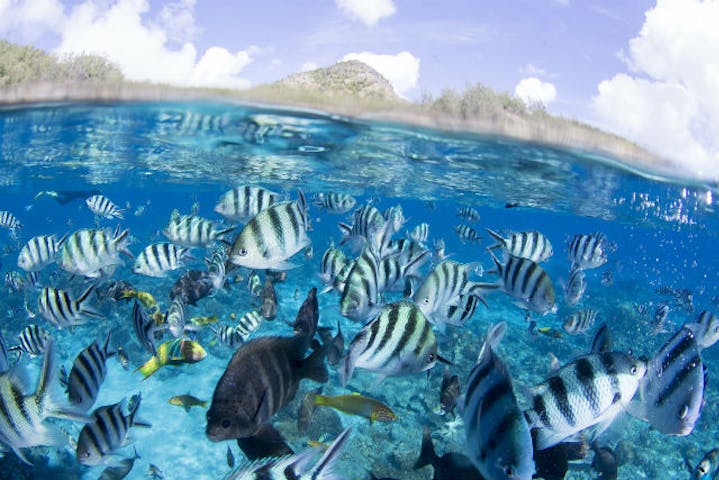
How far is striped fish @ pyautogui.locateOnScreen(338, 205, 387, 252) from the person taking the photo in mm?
6567

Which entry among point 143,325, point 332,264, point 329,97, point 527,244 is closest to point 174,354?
point 143,325

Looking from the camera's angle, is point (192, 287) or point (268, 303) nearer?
point (268, 303)

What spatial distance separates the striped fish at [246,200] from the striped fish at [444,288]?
2617mm

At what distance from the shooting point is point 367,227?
7.02 meters

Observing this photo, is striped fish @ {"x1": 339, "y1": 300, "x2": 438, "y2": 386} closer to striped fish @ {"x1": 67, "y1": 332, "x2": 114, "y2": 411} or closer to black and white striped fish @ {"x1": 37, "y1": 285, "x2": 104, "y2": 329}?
striped fish @ {"x1": 67, "y1": 332, "x2": 114, "y2": 411}

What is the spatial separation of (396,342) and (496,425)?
1525mm

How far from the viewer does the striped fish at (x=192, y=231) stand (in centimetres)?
739

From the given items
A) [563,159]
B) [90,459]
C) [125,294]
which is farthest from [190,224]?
[563,159]

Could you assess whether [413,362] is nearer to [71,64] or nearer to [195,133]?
[71,64]

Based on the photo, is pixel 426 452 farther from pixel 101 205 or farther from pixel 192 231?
pixel 101 205

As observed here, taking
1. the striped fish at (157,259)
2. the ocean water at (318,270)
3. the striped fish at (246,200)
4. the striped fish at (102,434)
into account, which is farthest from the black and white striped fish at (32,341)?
the striped fish at (246,200)

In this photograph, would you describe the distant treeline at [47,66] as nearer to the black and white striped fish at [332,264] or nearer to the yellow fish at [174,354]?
the yellow fish at [174,354]

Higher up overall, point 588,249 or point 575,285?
point 588,249

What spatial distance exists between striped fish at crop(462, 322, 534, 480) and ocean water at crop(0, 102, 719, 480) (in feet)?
3.68
